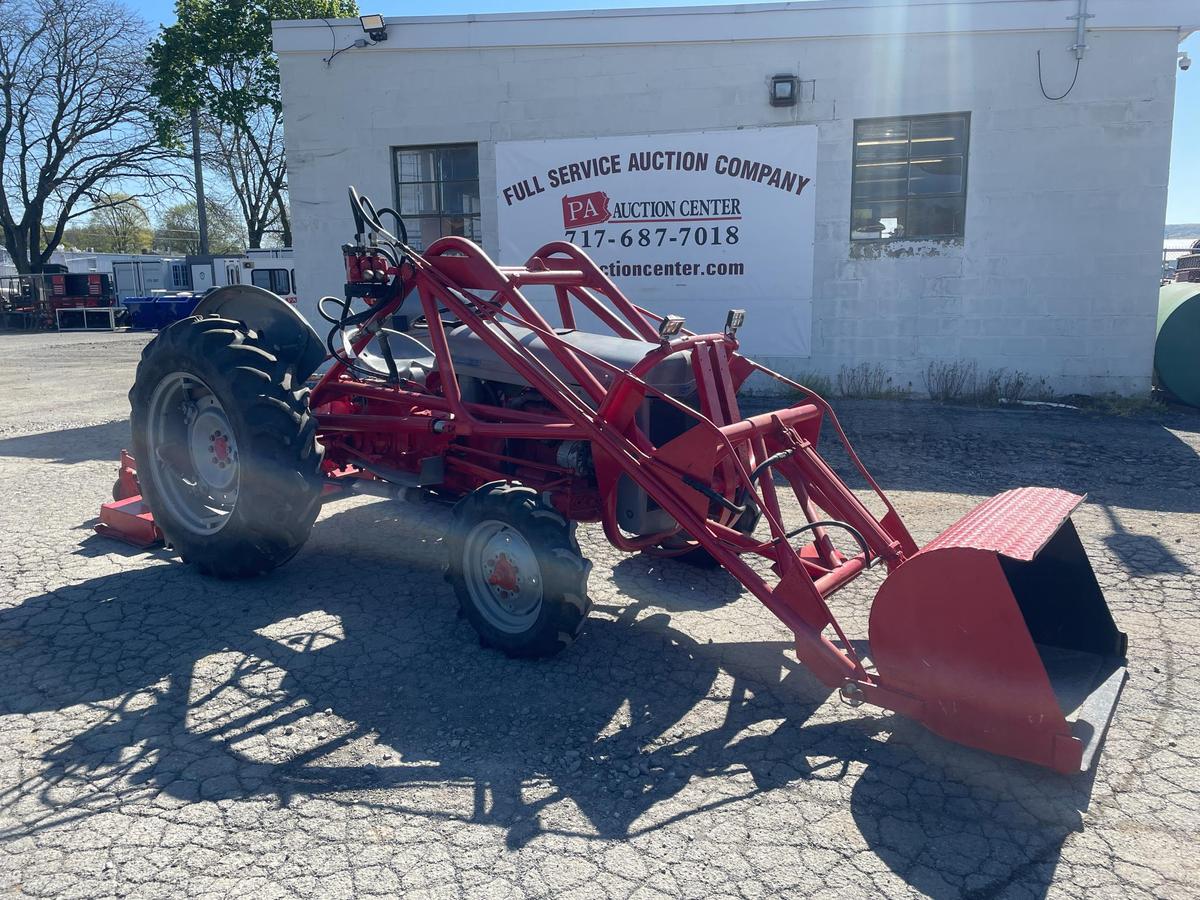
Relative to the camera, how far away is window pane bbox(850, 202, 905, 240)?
34.7ft

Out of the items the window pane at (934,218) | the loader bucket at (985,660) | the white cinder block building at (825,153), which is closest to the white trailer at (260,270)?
the white cinder block building at (825,153)

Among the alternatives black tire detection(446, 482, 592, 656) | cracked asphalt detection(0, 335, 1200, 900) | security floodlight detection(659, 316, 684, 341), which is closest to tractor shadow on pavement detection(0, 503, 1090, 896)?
cracked asphalt detection(0, 335, 1200, 900)

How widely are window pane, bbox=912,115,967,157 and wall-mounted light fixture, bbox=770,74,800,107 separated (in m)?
1.37

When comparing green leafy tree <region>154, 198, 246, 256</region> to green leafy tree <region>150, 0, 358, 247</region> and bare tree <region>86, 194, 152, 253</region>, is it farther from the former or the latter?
green leafy tree <region>150, 0, 358, 247</region>

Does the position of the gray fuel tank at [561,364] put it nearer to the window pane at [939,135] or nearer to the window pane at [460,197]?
the window pane at [460,197]

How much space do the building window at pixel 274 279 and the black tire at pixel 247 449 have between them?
21843 millimetres

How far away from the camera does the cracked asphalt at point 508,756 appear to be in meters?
2.78

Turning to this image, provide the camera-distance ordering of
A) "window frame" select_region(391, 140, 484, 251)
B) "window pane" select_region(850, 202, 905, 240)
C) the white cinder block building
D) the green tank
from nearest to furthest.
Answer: the white cinder block building
the green tank
"window pane" select_region(850, 202, 905, 240)
"window frame" select_region(391, 140, 484, 251)

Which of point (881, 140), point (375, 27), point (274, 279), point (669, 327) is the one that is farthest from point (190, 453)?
point (274, 279)

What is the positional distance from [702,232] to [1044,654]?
7.83 metres

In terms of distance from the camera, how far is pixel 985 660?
3184 mm

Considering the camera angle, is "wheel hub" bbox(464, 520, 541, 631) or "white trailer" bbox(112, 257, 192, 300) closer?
"wheel hub" bbox(464, 520, 541, 631)

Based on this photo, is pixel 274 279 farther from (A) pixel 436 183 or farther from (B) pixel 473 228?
(B) pixel 473 228

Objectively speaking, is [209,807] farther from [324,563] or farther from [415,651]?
[324,563]
